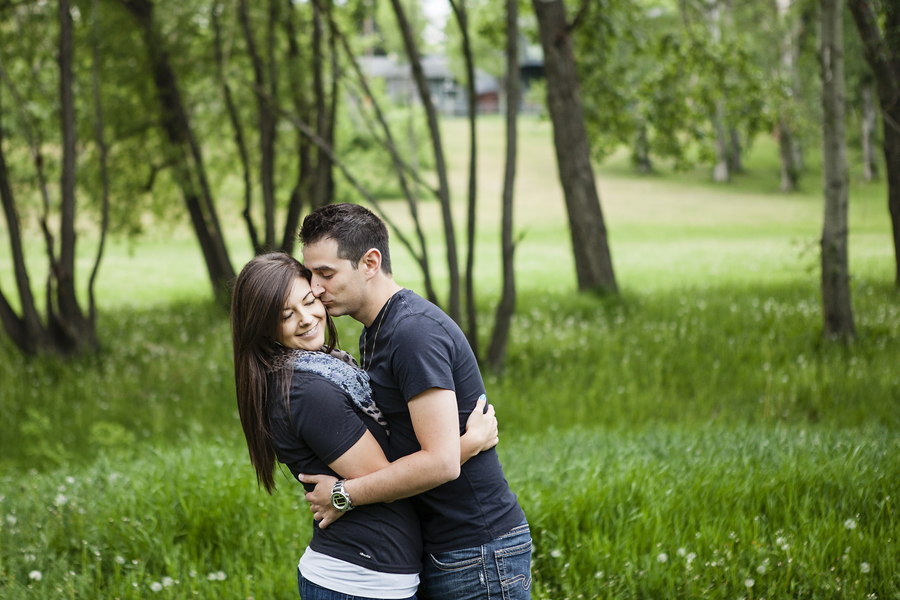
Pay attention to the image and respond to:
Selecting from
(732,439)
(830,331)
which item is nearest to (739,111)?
(830,331)

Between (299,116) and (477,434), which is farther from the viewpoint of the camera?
(299,116)

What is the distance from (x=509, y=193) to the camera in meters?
7.63

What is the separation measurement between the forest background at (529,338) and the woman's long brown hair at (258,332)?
2.52 ft

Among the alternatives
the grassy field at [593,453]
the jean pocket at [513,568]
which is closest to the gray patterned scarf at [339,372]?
the jean pocket at [513,568]

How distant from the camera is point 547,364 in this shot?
8.22 m

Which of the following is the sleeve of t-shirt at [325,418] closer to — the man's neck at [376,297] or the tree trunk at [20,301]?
the man's neck at [376,297]

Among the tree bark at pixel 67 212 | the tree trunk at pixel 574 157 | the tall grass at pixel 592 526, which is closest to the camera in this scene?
the tall grass at pixel 592 526

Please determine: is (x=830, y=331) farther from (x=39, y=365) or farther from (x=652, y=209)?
(x=652, y=209)

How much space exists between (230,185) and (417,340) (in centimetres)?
1874

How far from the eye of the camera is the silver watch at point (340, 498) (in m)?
2.06

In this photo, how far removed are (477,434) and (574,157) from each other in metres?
9.84

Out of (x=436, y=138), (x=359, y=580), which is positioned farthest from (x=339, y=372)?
(x=436, y=138)

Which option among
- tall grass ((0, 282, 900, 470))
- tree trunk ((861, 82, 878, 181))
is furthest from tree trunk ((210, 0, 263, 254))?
tree trunk ((861, 82, 878, 181))

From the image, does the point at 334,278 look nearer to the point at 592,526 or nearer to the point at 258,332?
the point at 258,332
